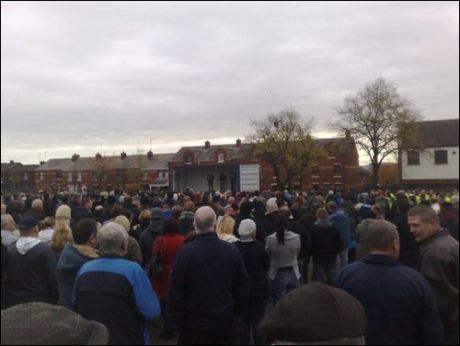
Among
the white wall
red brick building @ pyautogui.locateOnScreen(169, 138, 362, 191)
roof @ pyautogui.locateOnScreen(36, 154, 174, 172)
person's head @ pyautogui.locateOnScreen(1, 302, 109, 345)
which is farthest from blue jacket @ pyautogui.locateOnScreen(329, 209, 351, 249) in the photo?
roof @ pyautogui.locateOnScreen(36, 154, 174, 172)

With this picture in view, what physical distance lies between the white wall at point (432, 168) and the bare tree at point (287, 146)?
171 feet

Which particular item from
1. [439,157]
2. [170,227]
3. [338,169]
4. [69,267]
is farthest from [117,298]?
[338,169]

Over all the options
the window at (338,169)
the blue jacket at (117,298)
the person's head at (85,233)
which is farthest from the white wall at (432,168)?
the window at (338,169)

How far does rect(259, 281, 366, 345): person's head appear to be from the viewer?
1.54 meters

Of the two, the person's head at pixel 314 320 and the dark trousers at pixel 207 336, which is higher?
the person's head at pixel 314 320

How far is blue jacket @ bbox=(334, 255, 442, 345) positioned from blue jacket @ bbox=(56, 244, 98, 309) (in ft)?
9.10

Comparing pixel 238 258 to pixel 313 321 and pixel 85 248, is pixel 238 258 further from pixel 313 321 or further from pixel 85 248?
pixel 313 321

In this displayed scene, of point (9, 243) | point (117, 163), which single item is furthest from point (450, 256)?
point (117, 163)

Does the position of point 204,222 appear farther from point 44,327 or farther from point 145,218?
point 145,218

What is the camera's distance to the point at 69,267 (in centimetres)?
509

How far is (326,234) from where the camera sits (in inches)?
361

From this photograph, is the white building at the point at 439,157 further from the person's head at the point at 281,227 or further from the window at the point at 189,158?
the window at the point at 189,158

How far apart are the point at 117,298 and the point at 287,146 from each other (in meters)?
56.8

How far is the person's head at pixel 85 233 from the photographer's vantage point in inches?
199
